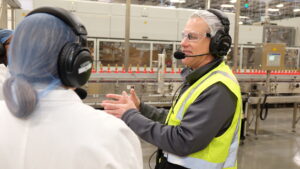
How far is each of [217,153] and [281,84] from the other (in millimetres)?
3377

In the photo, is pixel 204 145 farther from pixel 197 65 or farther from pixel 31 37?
pixel 31 37

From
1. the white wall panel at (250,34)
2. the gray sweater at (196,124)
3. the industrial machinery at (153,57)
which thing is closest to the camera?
the gray sweater at (196,124)

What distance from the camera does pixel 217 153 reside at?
113 centimetres

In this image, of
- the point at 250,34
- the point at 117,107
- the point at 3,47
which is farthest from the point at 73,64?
the point at 250,34

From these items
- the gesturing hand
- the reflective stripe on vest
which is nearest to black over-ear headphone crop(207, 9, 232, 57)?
the reflective stripe on vest

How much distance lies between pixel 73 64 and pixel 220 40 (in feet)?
2.55

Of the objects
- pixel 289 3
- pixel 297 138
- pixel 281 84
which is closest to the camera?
pixel 281 84

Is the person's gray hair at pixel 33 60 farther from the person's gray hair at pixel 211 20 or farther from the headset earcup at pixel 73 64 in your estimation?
the person's gray hair at pixel 211 20

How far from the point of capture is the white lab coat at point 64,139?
599mm

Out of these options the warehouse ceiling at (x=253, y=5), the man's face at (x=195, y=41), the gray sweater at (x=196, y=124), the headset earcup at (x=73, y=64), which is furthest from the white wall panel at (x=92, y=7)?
the warehouse ceiling at (x=253, y=5)

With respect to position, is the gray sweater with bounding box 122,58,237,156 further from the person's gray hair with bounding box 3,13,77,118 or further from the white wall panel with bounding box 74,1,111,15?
the white wall panel with bounding box 74,1,111,15

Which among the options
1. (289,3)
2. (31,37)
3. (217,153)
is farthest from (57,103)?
(289,3)

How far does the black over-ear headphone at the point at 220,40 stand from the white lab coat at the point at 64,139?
73 cm

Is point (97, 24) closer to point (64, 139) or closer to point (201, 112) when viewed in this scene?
point (201, 112)
